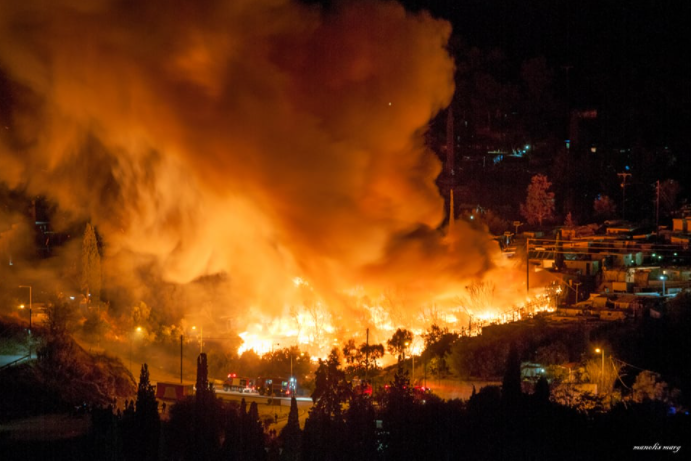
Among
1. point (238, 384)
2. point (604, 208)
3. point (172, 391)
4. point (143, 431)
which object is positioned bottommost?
point (143, 431)

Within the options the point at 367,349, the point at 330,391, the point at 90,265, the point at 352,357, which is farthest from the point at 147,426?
the point at 90,265

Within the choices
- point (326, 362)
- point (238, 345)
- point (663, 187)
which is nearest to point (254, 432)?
point (326, 362)

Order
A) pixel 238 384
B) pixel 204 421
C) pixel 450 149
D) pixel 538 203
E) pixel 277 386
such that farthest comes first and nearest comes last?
pixel 450 149 → pixel 538 203 → pixel 238 384 → pixel 277 386 → pixel 204 421

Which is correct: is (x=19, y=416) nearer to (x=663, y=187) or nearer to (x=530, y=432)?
(x=530, y=432)

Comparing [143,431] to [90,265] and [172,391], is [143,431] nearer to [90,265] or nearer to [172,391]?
[172,391]

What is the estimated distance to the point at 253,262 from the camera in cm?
1695

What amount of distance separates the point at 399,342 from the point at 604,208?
10218mm

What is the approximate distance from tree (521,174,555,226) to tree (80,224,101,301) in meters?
11.0

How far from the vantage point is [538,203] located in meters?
23.2

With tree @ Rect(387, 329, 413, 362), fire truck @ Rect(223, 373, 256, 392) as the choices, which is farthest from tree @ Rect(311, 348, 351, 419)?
tree @ Rect(387, 329, 413, 362)

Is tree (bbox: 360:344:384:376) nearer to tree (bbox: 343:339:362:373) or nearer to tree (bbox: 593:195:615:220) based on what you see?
tree (bbox: 343:339:362:373)

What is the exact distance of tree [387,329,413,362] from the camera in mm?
14609

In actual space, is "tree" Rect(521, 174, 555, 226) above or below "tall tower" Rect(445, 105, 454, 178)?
below

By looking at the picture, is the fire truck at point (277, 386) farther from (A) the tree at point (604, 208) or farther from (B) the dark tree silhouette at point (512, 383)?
(A) the tree at point (604, 208)
